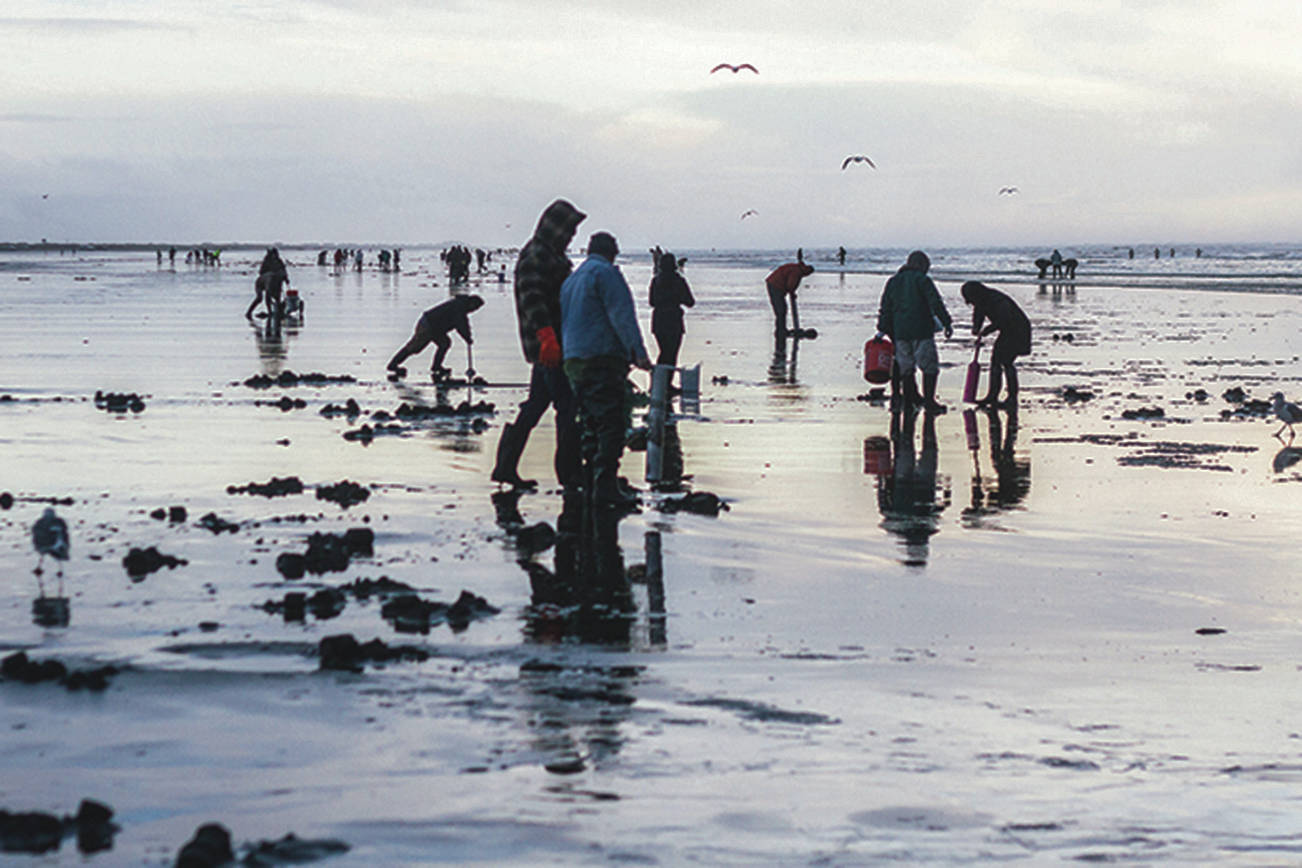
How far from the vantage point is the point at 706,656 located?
691 cm

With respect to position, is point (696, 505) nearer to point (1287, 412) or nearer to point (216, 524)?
point (216, 524)

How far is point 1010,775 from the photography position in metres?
5.34

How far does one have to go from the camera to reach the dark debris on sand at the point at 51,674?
20.3ft

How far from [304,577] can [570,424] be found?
143 inches

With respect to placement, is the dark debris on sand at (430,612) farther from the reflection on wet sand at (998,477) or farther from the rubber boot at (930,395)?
the rubber boot at (930,395)

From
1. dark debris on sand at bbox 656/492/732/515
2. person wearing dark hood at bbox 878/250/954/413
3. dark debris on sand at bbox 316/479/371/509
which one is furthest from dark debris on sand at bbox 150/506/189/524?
person wearing dark hood at bbox 878/250/954/413

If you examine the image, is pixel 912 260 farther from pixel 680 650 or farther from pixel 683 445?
pixel 680 650

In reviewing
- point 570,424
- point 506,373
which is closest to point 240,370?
point 506,373

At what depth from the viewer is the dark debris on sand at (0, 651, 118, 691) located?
6.20 meters

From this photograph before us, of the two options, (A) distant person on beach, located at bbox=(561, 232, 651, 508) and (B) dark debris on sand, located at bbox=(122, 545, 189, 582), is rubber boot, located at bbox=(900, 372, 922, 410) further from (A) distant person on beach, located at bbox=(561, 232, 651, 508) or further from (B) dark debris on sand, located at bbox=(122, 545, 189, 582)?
(B) dark debris on sand, located at bbox=(122, 545, 189, 582)

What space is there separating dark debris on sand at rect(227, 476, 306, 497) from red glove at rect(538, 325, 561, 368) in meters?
2.06

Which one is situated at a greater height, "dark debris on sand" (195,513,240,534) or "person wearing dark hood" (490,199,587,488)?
"person wearing dark hood" (490,199,587,488)

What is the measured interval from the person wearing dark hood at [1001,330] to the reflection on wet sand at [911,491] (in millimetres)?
2094

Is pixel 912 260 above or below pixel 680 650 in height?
above
